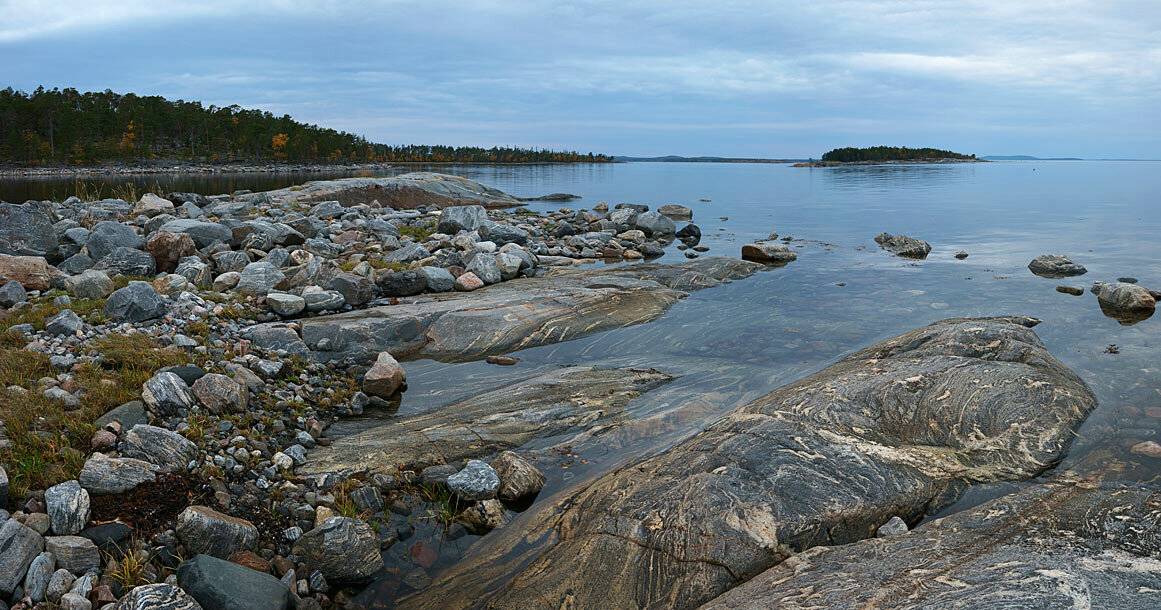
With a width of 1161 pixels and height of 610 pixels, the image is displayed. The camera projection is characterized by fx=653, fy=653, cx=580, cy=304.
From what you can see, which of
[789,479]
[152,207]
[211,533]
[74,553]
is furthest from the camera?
[152,207]

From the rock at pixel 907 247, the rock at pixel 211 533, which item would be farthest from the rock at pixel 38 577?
the rock at pixel 907 247

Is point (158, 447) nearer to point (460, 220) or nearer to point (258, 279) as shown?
point (258, 279)

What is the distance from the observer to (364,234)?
898 inches

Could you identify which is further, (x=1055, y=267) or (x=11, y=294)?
(x=1055, y=267)

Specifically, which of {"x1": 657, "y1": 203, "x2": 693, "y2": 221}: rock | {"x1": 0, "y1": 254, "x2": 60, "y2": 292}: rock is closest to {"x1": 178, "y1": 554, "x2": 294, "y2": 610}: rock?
{"x1": 0, "y1": 254, "x2": 60, "y2": 292}: rock

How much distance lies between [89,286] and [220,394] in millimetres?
6066

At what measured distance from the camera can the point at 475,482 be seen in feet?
23.0

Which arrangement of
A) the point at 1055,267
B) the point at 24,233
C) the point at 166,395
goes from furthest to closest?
the point at 1055,267
the point at 24,233
the point at 166,395

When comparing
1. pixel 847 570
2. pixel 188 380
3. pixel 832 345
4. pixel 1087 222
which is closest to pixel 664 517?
pixel 847 570

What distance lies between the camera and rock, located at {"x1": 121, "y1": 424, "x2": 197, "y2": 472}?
6.61 metres

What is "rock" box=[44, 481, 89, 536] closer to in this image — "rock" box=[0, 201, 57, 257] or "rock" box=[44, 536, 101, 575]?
"rock" box=[44, 536, 101, 575]

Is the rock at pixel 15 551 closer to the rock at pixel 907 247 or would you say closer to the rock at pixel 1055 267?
the rock at pixel 1055 267

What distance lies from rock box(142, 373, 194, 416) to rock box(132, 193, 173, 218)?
19.5 m

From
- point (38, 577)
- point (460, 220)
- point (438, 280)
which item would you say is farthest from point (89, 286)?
point (460, 220)
